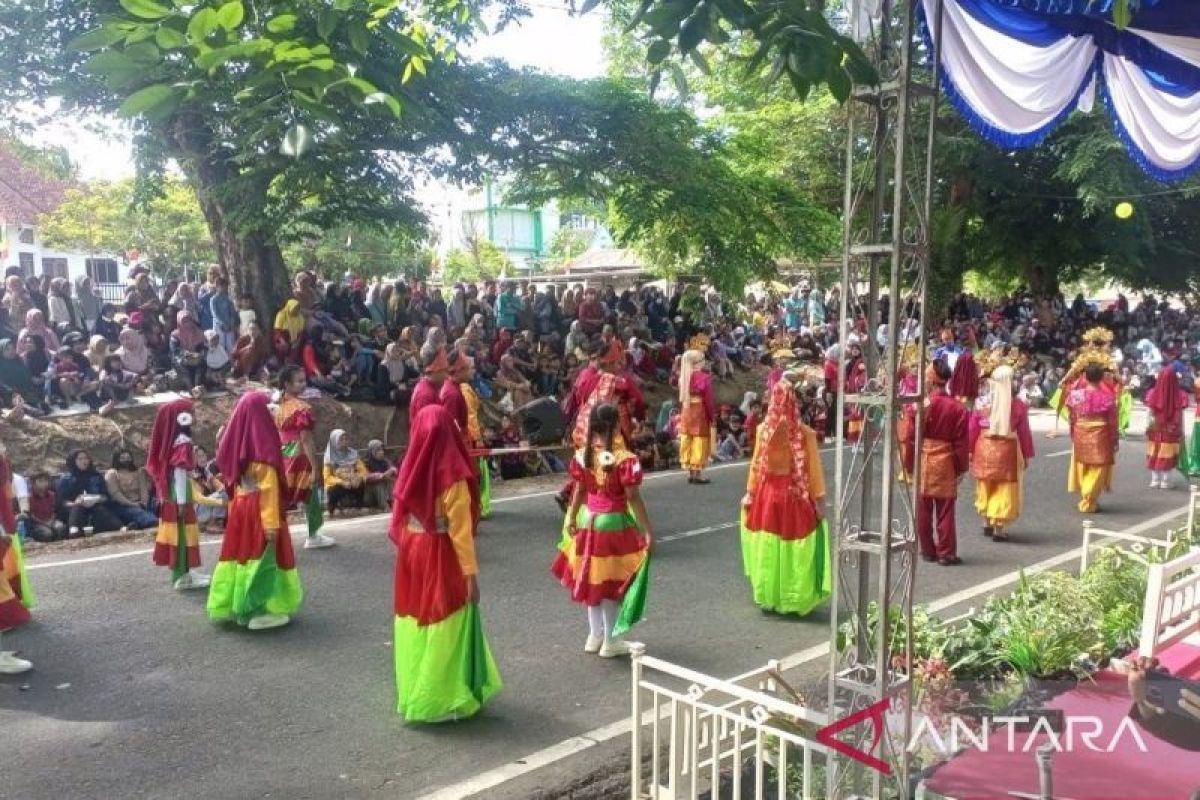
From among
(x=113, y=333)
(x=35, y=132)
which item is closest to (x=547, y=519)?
(x=113, y=333)

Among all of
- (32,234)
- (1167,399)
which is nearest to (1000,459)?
(1167,399)

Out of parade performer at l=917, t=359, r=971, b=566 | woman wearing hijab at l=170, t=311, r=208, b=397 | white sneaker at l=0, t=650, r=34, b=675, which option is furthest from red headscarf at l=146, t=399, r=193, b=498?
woman wearing hijab at l=170, t=311, r=208, b=397

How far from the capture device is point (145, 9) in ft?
8.65

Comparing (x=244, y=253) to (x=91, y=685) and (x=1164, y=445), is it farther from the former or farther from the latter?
(x=1164, y=445)

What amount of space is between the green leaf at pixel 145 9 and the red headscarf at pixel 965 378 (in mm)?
9394

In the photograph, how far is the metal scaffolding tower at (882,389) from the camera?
4.11m

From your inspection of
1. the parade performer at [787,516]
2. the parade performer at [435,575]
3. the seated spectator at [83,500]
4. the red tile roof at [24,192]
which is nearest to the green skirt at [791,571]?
the parade performer at [787,516]

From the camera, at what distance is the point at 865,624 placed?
451cm

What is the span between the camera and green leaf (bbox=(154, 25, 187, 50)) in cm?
265

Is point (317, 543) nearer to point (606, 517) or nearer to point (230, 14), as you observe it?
point (606, 517)

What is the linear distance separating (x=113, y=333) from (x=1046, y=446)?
15.3 m

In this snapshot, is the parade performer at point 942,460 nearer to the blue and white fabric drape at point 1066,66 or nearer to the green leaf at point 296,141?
the blue and white fabric drape at point 1066,66

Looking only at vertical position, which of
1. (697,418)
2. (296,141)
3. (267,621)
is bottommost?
(267,621)

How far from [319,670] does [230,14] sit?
4.92 meters
